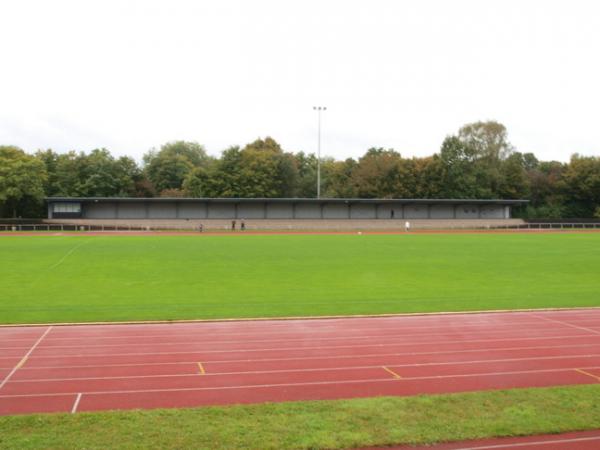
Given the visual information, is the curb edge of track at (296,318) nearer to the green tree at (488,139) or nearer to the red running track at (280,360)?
the red running track at (280,360)

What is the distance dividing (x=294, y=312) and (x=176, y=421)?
384 inches

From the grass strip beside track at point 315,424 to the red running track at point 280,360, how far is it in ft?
3.04

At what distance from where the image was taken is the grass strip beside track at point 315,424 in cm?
620

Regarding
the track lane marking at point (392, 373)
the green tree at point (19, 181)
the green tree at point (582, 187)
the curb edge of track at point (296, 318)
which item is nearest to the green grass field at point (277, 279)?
the curb edge of track at point (296, 318)

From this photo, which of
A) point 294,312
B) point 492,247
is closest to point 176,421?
point 294,312

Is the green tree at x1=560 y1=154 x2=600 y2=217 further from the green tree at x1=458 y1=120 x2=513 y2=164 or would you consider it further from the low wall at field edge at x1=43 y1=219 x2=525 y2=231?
the low wall at field edge at x1=43 y1=219 x2=525 y2=231

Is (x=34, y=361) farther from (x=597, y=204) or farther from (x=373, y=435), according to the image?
(x=597, y=204)

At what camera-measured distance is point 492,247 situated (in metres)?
38.7

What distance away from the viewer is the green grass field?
1728 centimetres

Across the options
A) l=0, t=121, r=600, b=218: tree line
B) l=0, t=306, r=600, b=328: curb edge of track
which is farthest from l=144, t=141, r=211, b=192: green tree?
l=0, t=306, r=600, b=328: curb edge of track

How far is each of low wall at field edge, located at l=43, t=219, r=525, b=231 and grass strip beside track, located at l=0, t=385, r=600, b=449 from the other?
56803 millimetres

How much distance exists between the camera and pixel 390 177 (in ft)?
280

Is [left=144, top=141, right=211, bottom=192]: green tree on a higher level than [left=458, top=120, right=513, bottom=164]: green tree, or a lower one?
lower

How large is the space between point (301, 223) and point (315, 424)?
61278 millimetres
